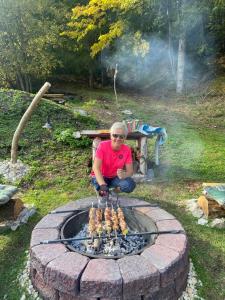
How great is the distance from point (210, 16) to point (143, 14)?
272cm

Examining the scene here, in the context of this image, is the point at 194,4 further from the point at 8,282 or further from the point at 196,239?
the point at 8,282

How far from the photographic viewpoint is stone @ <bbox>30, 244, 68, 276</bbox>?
3.22 m

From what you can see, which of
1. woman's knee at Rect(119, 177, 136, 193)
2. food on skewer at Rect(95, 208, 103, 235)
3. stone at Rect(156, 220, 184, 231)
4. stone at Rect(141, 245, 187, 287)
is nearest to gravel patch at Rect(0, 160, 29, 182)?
woman's knee at Rect(119, 177, 136, 193)

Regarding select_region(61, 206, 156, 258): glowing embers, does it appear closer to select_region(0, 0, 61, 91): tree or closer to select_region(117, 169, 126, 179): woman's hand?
select_region(117, 169, 126, 179): woman's hand

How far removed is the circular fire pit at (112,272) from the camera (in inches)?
117

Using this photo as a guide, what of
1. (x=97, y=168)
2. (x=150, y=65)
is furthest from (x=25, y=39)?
(x=97, y=168)

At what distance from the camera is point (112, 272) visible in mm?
3021

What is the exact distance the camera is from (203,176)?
20.9 ft

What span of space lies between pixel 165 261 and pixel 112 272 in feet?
1.69

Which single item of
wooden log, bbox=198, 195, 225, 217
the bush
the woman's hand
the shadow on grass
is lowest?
the shadow on grass

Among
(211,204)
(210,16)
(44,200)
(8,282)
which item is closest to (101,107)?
(210,16)

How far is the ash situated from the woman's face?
1.16 meters

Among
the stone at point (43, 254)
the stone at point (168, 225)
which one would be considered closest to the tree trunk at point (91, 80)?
the stone at point (168, 225)

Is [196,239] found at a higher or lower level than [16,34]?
lower
